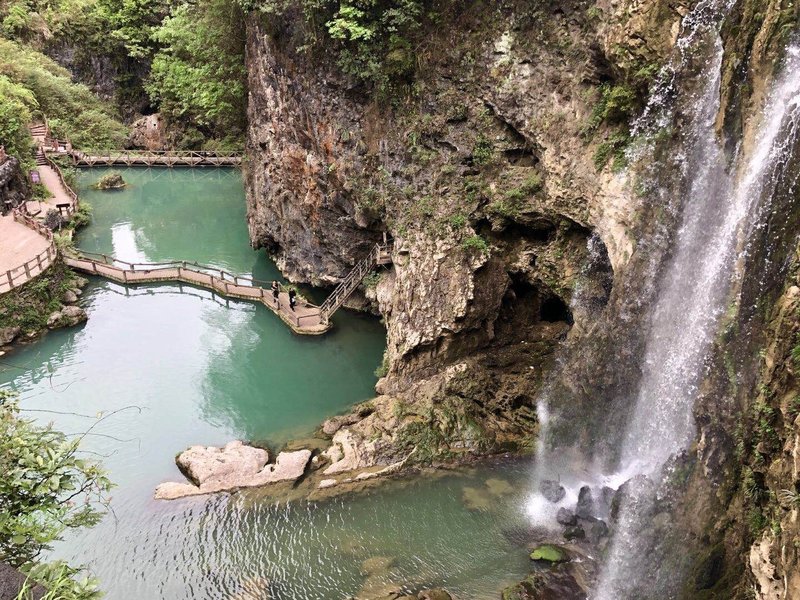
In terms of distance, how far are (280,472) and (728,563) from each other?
31.8 ft

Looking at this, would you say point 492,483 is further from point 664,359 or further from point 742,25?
point 742,25

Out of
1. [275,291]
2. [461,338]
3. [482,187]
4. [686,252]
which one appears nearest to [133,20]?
[275,291]

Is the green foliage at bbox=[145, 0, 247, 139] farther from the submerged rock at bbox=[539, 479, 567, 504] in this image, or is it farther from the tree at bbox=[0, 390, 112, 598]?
the tree at bbox=[0, 390, 112, 598]

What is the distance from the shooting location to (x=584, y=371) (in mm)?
13617

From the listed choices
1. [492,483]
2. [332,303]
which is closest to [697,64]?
[492,483]

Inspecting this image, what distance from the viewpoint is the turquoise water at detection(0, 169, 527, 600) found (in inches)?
464

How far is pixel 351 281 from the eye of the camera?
20.8 m

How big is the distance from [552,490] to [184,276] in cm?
1840

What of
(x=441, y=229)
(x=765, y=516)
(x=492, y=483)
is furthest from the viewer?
(x=441, y=229)

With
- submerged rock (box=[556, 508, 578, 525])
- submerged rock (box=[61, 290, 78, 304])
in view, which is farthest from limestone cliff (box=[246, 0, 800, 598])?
submerged rock (box=[61, 290, 78, 304])

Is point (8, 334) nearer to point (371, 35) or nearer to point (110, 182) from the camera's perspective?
point (371, 35)

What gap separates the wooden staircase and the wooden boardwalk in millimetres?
1342

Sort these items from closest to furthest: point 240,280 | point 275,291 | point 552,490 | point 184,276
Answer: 1. point 552,490
2. point 275,291
3. point 184,276
4. point 240,280

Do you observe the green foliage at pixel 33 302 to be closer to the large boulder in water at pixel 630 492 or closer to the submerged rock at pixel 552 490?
the submerged rock at pixel 552 490
